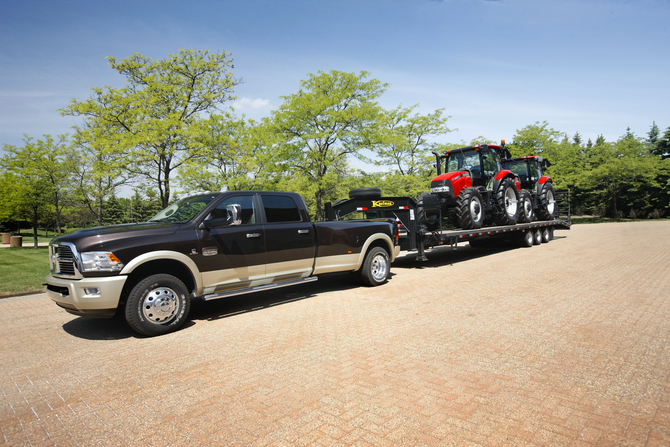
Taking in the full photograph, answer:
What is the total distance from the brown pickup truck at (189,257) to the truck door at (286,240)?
0.02m

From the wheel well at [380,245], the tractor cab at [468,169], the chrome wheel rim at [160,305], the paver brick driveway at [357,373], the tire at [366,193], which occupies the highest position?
the tractor cab at [468,169]

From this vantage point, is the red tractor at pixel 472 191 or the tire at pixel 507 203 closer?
the red tractor at pixel 472 191

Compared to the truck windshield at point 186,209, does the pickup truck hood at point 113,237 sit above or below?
below

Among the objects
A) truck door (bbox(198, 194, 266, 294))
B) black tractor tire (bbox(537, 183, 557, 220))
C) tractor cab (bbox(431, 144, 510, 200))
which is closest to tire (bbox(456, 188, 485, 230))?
tractor cab (bbox(431, 144, 510, 200))

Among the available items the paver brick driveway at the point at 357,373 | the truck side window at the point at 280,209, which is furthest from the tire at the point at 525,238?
the truck side window at the point at 280,209

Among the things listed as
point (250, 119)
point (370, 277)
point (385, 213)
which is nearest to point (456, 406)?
point (370, 277)

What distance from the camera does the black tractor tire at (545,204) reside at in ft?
56.4

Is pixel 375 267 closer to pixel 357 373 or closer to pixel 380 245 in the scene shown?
pixel 380 245

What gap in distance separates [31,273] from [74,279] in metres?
8.70

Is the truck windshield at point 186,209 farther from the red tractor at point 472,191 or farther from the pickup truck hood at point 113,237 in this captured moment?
the red tractor at point 472,191

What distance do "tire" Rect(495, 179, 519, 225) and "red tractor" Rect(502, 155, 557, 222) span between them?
183cm

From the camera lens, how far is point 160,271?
5629mm

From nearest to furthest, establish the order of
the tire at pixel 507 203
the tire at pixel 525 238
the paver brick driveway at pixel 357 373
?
the paver brick driveway at pixel 357 373, the tire at pixel 507 203, the tire at pixel 525 238

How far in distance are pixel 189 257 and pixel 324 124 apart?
677 inches
